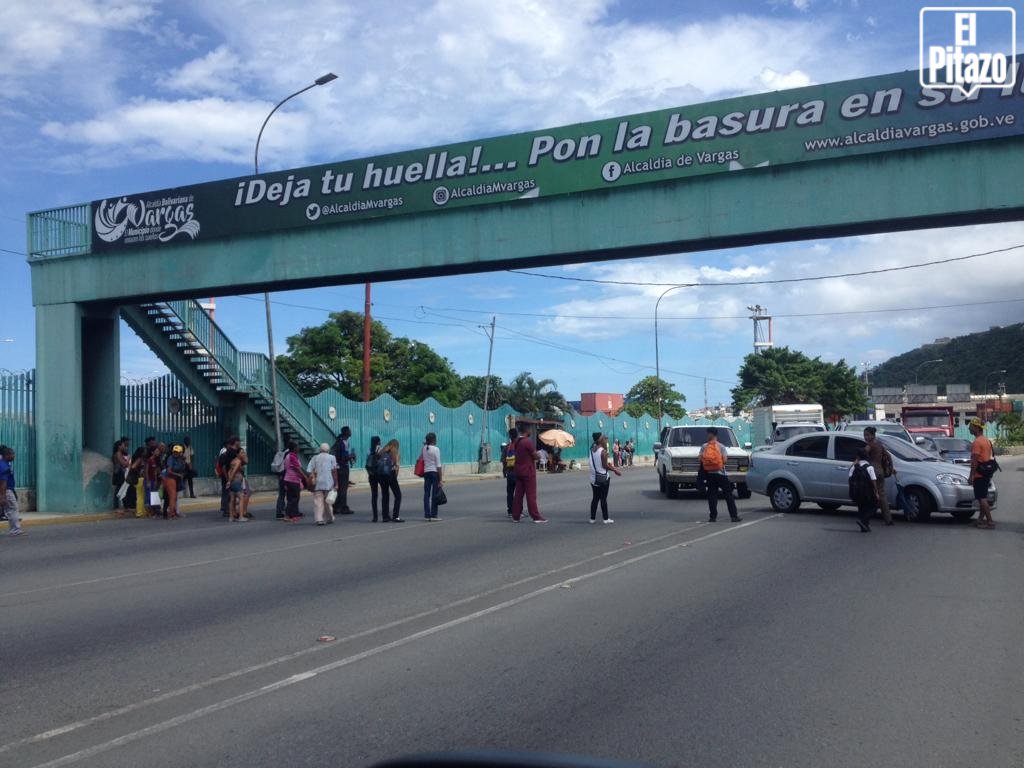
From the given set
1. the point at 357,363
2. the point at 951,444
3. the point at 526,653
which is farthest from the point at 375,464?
the point at 357,363

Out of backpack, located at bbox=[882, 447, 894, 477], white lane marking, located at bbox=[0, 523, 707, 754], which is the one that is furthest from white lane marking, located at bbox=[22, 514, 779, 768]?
backpack, located at bbox=[882, 447, 894, 477]

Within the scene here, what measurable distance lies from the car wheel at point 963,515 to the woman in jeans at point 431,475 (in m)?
9.46

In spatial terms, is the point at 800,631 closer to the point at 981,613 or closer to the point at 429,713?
the point at 981,613

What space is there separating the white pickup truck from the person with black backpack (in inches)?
272

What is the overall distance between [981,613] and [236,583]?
25.9 feet

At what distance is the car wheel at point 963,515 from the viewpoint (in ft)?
55.7

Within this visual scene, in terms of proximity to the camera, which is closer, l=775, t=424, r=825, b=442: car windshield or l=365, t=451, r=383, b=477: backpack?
l=365, t=451, r=383, b=477: backpack

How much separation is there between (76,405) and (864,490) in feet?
57.1

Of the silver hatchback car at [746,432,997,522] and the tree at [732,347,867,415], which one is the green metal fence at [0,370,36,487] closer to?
the silver hatchback car at [746,432,997,522]

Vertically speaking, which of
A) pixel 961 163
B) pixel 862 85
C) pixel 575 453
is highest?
pixel 862 85

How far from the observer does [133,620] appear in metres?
9.08

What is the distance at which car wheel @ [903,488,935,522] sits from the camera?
17.0 meters

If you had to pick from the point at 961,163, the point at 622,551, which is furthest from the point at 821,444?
the point at 622,551

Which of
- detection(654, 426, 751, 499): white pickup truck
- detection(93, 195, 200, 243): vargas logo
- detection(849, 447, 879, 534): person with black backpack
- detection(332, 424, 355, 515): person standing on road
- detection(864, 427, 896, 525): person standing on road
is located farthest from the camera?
detection(654, 426, 751, 499): white pickup truck
